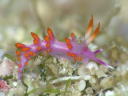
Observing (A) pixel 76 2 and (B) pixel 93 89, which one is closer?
(B) pixel 93 89

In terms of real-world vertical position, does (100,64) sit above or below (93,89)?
above

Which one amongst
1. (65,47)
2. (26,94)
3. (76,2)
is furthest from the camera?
(76,2)

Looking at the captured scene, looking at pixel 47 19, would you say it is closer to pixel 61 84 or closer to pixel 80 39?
pixel 80 39

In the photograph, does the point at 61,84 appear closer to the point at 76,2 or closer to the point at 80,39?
the point at 80,39

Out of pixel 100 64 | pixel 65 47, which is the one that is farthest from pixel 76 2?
pixel 100 64

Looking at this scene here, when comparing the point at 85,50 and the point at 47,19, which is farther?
the point at 47,19

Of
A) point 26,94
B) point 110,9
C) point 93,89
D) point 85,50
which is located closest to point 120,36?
point 110,9

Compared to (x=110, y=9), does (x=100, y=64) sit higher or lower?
lower

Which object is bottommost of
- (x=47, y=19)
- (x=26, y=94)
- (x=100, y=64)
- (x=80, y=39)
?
(x=26, y=94)

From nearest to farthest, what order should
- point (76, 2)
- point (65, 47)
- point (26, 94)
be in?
point (26, 94) < point (65, 47) < point (76, 2)
